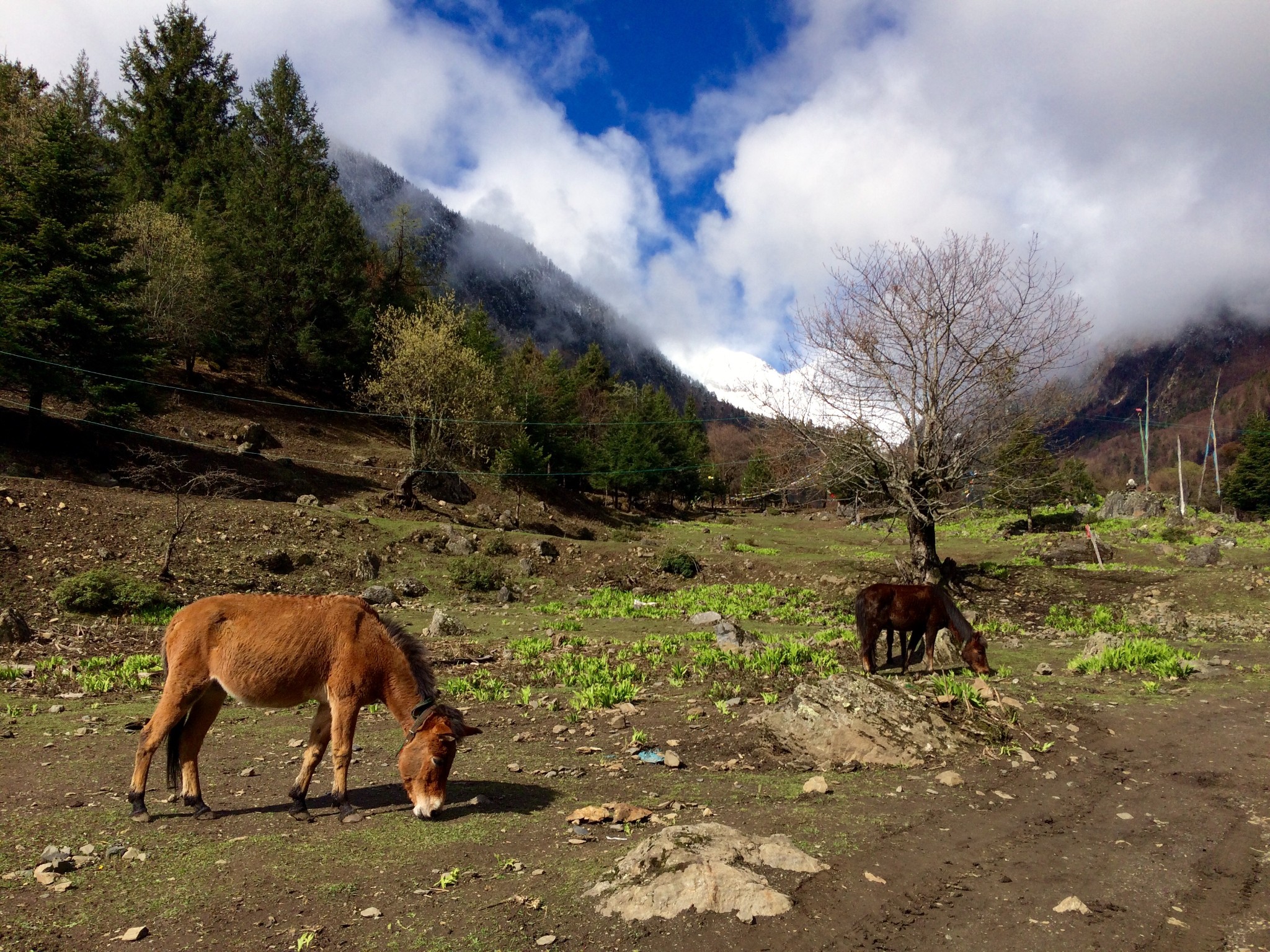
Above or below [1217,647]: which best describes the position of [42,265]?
above

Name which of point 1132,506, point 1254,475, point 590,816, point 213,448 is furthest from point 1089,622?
point 1254,475

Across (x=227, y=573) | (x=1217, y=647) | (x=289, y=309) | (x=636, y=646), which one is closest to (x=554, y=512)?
(x=289, y=309)

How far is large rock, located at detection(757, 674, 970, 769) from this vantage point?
752 cm

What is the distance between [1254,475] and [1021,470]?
6709 cm

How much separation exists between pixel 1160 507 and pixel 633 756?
52.0 metres

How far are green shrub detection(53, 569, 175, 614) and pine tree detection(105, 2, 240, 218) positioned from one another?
4803cm

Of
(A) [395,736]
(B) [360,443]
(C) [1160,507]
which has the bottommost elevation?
(A) [395,736]

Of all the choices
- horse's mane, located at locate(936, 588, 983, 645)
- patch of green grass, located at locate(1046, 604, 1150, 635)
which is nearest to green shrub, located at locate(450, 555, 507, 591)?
horse's mane, located at locate(936, 588, 983, 645)

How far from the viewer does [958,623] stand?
1180 cm

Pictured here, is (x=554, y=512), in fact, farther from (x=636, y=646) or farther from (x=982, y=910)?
(x=982, y=910)

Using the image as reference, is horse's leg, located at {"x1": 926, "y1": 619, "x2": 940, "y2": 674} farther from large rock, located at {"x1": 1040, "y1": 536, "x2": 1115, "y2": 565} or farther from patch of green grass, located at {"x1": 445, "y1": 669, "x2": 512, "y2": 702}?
large rock, located at {"x1": 1040, "y1": 536, "x2": 1115, "y2": 565}

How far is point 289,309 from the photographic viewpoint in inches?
1898

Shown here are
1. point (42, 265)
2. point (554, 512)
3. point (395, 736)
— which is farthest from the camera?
point (554, 512)

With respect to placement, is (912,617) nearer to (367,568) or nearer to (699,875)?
(699,875)
